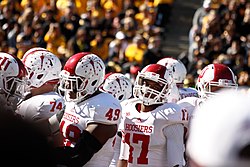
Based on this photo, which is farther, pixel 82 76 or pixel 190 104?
pixel 190 104

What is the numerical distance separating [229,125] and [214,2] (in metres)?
12.9

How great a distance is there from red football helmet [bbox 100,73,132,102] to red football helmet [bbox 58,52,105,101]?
5.39ft

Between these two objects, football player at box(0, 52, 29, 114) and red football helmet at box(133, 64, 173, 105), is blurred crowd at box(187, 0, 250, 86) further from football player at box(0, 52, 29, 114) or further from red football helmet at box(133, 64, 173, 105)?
football player at box(0, 52, 29, 114)

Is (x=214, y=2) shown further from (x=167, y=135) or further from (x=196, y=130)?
(x=196, y=130)

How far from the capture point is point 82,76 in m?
5.10

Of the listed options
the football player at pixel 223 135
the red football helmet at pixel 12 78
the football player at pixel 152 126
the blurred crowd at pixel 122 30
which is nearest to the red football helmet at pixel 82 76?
the red football helmet at pixel 12 78

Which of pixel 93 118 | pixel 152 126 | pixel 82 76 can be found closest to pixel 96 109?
pixel 93 118

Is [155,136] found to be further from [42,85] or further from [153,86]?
[42,85]

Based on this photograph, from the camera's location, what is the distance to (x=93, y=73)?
16.8 ft

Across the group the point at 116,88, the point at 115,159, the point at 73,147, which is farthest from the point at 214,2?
the point at 73,147

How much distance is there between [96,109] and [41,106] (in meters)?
0.46

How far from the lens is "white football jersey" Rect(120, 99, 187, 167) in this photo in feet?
17.1

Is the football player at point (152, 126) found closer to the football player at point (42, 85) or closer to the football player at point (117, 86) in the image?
the football player at point (42, 85)

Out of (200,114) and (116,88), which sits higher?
(200,114)
